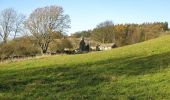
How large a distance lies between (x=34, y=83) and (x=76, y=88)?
330 cm

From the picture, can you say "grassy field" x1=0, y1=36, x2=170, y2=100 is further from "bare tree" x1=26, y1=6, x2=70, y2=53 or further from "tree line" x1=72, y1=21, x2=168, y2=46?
"tree line" x1=72, y1=21, x2=168, y2=46

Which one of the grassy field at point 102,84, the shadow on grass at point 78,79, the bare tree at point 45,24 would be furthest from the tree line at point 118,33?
the grassy field at point 102,84

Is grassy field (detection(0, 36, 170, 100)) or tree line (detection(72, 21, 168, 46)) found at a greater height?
tree line (detection(72, 21, 168, 46))

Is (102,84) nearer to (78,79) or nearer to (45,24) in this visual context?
(78,79)

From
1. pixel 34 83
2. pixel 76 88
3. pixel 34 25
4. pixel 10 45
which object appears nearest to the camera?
pixel 76 88

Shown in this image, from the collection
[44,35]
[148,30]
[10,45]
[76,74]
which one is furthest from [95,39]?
[76,74]

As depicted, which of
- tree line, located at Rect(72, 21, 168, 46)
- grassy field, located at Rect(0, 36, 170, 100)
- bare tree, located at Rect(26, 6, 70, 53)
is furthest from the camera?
tree line, located at Rect(72, 21, 168, 46)

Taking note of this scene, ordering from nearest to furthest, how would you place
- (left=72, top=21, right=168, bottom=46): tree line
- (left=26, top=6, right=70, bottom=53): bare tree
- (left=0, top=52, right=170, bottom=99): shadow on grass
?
(left=0, top=52, right=170, bottom=99): shadow on grass, (left=26, top=6, right=70, bottom=53): bare tree, (left=72, top=21, right=168, bottom=46): tree line

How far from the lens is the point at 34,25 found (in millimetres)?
89188

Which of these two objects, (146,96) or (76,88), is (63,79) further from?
(146,96)

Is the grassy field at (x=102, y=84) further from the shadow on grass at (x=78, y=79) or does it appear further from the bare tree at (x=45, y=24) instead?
the bare tree at (x=45, y=24)

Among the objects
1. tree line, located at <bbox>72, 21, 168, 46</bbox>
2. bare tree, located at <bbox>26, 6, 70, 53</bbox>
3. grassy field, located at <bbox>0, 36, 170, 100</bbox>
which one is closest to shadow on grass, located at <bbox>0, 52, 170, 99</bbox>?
grassy field, located at <bbox>0, 36, 170, 100</bbox>

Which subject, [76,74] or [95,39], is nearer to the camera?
[76,74]

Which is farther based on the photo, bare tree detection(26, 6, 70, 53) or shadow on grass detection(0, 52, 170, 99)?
bare tree detection(26, 6, 70, 53)
